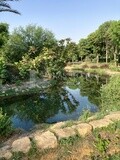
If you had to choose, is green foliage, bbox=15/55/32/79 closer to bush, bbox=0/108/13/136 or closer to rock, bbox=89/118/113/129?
bush, bbox=0/108/13/136

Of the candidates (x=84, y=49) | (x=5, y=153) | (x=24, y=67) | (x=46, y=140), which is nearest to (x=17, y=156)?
(x=5, y=153)

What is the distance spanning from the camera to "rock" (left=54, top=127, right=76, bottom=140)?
33.9ft

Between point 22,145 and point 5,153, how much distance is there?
0.61 meters

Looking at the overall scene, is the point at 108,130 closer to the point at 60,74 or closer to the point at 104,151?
the point at 104,151

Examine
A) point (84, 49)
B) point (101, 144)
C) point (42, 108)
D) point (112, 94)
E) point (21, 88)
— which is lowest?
point (42, 108)

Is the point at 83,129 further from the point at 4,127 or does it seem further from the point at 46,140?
the point at 4,127

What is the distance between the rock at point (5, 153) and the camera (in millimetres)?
9320

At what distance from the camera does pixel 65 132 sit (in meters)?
10.6

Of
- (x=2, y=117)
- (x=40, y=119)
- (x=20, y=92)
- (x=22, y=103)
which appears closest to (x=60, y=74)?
(x=20, y=92)

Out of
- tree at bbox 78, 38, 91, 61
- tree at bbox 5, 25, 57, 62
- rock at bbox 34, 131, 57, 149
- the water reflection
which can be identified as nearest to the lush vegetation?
tree at bbox 5, 25, 57, 62

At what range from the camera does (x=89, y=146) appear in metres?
9.96

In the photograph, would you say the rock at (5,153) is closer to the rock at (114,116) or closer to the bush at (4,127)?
the bush at (4,127)

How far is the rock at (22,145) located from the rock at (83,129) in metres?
1.82

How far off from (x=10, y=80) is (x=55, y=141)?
2652 cm
